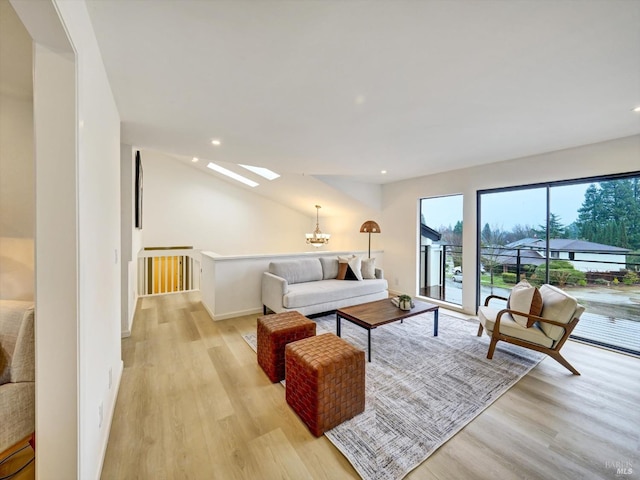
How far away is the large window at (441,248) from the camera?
4527 millimetres

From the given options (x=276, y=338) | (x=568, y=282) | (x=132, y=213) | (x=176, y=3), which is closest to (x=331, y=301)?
(x=276, y=338)

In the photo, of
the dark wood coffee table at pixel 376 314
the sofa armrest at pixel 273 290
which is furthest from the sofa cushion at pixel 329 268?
the dark wood coffee table at pixel 376 314

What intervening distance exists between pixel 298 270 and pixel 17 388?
10.5ft

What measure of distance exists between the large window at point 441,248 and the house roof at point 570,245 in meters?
0.97

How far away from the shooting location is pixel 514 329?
106 inches

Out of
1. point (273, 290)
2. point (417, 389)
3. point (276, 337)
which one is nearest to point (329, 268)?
point (273, 290)

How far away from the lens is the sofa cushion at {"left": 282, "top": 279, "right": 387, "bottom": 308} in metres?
3.59

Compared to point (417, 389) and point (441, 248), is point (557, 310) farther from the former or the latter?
point (441, 248)

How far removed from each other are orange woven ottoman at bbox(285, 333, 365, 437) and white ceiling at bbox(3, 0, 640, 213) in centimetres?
199

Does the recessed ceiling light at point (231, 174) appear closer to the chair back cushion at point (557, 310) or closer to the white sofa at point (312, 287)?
the white sofa at point (312, 287)

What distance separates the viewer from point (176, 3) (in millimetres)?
1190

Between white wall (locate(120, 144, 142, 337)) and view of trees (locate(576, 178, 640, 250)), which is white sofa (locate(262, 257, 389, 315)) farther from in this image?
view of trees (locate(576, 178, 640, 250))

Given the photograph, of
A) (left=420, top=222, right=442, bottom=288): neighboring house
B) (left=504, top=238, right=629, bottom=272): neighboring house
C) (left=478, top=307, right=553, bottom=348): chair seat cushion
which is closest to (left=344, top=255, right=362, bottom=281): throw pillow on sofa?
(left=420, top=222, right=442, bottom=288): neighboring house

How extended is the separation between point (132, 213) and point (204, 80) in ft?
7.22
